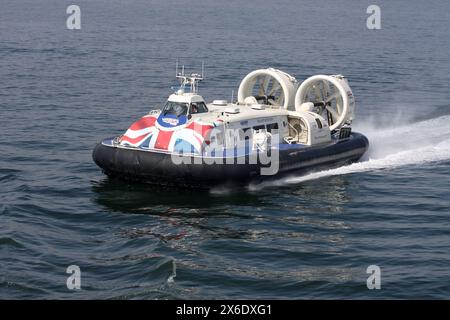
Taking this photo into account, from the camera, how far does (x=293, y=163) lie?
21.3m

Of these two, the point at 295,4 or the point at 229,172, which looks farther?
the point at 295,4

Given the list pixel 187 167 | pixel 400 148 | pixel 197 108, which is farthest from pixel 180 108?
pixel 400 148

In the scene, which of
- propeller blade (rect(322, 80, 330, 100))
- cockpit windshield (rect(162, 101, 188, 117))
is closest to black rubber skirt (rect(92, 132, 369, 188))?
cockpit windshield (rect(162, 101, 188, 117))

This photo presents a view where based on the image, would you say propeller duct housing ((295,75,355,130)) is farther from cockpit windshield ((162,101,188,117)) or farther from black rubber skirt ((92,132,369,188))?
cockpit windshield ((162,101,188,117))

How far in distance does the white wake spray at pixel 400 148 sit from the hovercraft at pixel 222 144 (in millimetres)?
291

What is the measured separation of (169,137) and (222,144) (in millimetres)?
1318

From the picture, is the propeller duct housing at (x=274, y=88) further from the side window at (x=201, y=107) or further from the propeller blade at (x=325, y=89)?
the side window at (x=201, y=107)

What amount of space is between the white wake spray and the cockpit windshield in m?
2.69

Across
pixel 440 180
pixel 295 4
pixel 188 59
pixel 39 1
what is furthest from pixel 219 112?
pixel 295 4

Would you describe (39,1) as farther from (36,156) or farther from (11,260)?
(11,260)

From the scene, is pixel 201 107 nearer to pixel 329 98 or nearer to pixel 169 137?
pixel 169 137

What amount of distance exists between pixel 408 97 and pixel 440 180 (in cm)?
1237

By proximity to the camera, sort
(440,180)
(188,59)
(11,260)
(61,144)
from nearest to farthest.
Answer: (11,260) < (440,180) < (61,144) < (188,59)

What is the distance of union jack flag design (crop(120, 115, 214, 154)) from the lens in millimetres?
20016
